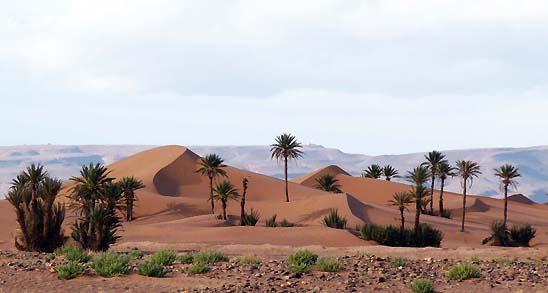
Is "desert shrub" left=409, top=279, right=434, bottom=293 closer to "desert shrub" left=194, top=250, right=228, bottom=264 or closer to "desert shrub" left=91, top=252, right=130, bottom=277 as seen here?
"desert shrub" left=194, top=250, right=228, bottom=264

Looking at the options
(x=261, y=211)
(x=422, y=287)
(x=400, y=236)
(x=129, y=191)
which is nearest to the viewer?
(x=422, y=287)

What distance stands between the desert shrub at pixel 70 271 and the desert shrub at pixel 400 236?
2889 centimetres

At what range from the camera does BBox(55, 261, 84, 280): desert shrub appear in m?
18.7

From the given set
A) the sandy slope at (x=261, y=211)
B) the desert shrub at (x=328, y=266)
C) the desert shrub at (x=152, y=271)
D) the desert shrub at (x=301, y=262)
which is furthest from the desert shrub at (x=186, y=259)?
the sandy slope at (x=261, y=211)

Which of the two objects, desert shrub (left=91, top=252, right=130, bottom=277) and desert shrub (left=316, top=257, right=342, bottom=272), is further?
desert shrub (left=316, top=257, right=342, bottom=272)

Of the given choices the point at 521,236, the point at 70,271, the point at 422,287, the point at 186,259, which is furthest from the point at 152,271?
the point at 521,236

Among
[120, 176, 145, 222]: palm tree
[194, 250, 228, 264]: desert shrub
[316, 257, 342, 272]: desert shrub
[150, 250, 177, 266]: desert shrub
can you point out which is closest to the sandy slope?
[120, 176, 145, 222]: palm tree

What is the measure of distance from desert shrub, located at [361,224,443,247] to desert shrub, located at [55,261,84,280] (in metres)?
28.9

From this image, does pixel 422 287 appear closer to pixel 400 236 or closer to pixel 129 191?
pixel 400 236

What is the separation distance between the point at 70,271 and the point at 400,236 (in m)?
30.3

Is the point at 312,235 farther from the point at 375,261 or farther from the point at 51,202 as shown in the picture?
the point at 375,261

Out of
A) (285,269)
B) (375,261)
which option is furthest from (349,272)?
(375,261)

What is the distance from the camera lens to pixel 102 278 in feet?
62.5

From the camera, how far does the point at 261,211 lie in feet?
230
